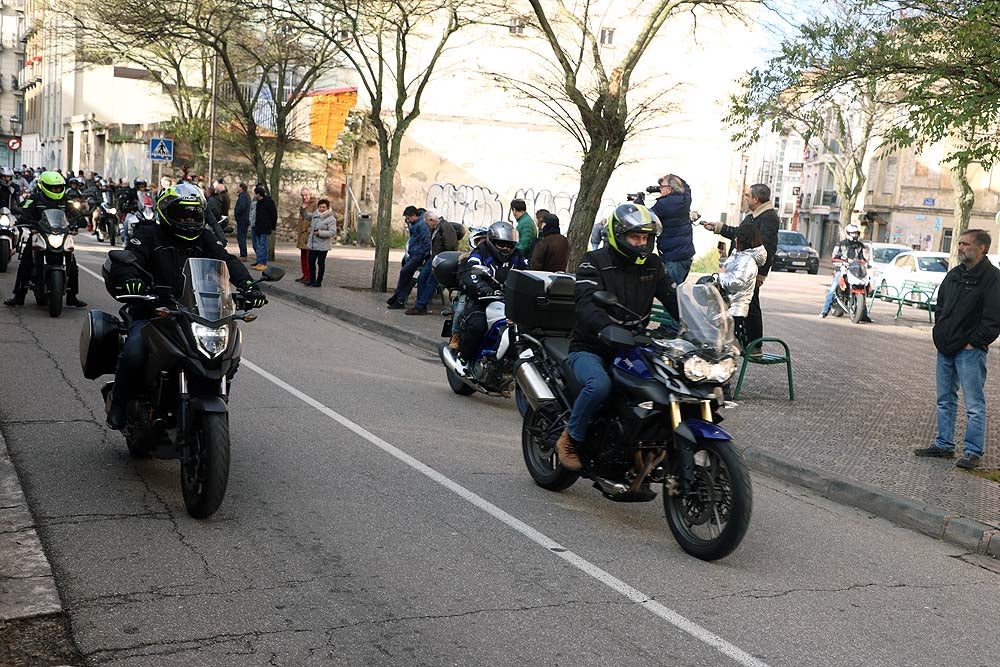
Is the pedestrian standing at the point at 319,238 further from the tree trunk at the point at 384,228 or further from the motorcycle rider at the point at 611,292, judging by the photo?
the motorcycle rider at the point at 611,292

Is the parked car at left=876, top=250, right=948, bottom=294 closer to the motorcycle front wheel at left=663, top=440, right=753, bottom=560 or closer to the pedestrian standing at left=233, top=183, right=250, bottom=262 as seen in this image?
the pedestrian standing at left=233, top=183, right=250, bottom=262

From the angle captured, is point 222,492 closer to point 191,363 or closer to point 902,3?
point 191,363

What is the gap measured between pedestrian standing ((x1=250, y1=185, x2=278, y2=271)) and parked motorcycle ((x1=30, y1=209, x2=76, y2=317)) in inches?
363

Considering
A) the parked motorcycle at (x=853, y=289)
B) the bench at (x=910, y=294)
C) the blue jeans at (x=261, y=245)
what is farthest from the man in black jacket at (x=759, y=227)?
the blue jeans at (x=261, y=245)

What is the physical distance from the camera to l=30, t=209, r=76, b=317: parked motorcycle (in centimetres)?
1303

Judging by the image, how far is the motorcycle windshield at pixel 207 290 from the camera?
18.9 feet

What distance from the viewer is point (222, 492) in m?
5.53

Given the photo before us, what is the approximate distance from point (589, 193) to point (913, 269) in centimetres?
1467

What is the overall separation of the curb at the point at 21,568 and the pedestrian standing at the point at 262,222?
1704cm

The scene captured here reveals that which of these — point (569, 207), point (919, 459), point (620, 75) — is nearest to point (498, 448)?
point (919, 459)

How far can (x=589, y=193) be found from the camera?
14.9 metres

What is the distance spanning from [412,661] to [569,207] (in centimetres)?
3435

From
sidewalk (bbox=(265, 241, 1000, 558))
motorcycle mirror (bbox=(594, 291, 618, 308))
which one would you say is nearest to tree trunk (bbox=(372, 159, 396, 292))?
sidewalk (bbox=(265, 241, 1000, 558))

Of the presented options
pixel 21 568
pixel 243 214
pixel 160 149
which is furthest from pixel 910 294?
pixel 21 568
